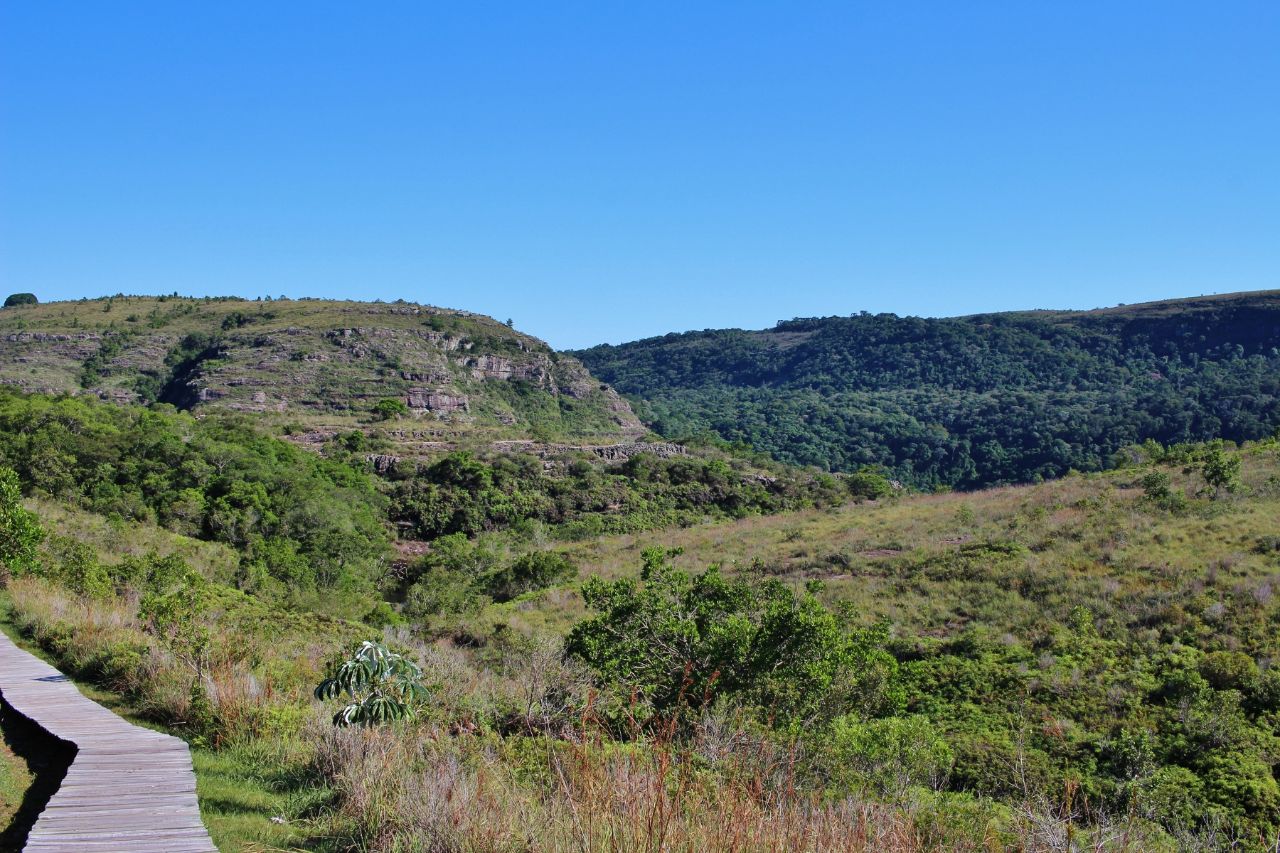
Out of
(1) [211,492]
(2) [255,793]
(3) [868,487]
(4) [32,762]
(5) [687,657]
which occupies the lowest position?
(3) [868,487]

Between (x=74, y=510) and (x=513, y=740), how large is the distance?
2448 cm

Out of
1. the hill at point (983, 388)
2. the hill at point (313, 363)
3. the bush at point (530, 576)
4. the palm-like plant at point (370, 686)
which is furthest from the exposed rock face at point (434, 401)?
the palm-like plant at point (370, 686)

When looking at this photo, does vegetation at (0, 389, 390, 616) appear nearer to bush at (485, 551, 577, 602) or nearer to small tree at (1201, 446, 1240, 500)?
bush at (485, 551, 577, 602)

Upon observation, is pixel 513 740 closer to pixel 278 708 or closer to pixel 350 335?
pixel 278 708

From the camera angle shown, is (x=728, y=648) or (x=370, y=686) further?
(x=728, y=648)

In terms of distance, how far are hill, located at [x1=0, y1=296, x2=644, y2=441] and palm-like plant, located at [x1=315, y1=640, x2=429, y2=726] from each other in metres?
55.2

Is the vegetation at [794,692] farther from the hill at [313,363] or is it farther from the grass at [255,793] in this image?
the hill at [313,363]

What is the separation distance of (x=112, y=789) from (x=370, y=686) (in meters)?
1.57

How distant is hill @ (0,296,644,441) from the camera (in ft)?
214

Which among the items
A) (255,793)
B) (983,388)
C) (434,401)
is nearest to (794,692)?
(255,793)

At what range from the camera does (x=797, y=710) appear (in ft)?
32.0

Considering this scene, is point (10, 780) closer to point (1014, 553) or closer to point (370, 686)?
point (370, 686)

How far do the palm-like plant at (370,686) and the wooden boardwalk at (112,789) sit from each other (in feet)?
3.04

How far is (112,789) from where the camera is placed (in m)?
4.68
